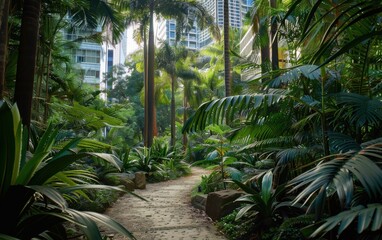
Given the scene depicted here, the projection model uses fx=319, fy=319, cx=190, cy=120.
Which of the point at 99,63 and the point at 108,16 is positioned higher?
the point at 99,63

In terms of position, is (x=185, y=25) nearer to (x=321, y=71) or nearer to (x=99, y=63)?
(x=321, y=71)

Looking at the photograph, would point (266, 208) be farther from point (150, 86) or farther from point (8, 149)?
point (150, 86)

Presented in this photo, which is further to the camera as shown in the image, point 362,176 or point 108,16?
point 108,16

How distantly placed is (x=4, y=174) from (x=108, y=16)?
9.15m

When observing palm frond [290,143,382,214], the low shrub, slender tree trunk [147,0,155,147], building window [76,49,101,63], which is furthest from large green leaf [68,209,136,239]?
building window [76,49,101,63]

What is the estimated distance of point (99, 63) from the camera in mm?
44188

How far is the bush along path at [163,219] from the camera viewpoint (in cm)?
458

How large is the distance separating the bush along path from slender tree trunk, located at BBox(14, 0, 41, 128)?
190 centimetres

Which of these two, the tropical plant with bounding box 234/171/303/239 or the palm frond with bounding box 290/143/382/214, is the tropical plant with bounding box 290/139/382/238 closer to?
the palm frond with bounding box 290/143/382/214

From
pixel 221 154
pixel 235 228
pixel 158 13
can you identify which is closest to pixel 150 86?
pixel 158 13

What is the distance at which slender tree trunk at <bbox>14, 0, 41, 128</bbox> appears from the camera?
3.82 meters

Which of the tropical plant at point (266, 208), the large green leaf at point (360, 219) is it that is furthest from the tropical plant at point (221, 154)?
the large green leaf at point (360, 219)

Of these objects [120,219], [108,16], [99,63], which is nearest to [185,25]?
[108,16]

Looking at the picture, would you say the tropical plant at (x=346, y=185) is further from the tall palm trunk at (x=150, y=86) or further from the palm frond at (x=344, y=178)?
the tall palm trunk at (x=150, y=86)
